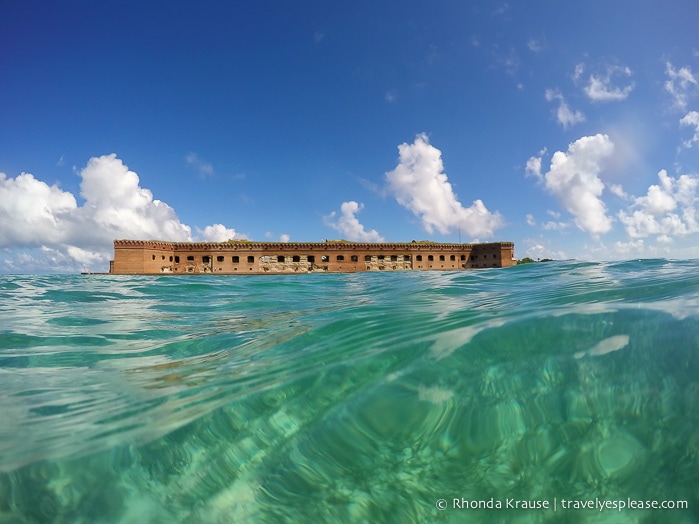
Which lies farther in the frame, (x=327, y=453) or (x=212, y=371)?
(x=212, y=371)

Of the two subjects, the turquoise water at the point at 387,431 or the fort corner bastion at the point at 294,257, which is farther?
the fort corner bastion at the point at 294,257

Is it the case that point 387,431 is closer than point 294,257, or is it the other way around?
point 387,431

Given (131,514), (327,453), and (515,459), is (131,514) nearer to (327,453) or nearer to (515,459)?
(327,453)

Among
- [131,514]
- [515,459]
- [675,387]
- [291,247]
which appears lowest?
[131,514]

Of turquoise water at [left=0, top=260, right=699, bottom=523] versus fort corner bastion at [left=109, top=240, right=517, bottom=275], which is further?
fort corner bastion at [left=109, top=240, right=517, bottom=275]

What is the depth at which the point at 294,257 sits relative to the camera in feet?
116

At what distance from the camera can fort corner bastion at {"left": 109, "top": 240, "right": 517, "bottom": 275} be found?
3111 cm

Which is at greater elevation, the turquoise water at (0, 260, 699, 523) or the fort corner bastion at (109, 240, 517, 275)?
the fort corner bastion at (109, 240, 517, 275)

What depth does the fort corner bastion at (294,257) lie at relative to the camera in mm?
31109

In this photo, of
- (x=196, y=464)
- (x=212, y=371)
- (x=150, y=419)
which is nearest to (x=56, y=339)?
(x=212, y=371)

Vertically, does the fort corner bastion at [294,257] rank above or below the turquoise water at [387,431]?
above

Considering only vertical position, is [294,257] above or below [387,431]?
above

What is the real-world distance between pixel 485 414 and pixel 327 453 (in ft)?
2.51

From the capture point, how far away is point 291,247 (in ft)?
115
